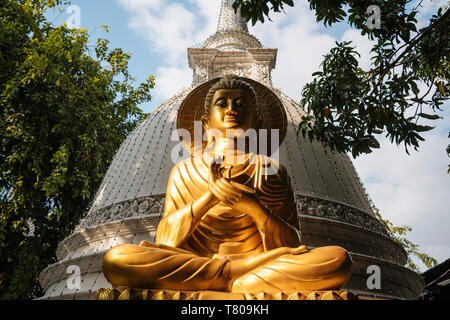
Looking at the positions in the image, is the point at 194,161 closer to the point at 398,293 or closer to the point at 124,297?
the point at 124,297

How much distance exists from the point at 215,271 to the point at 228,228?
1.94ft

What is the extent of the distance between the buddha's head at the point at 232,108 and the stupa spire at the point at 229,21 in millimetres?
11821

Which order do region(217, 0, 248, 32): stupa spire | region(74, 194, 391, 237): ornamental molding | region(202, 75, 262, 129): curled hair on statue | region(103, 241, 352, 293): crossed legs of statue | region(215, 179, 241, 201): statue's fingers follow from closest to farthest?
region(103, 241, 352, 293): crossed legs of statue → region(215, 179, 241, 201): statue's fingers → region(202, 75, 262, 129): curled hair on statue → region(74, 194, 391, 237): ornamental molding → region(217, 0, 248, 32): stupa spire

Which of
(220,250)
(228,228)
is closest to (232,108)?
(228,228)

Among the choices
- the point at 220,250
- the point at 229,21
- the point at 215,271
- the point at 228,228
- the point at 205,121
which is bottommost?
the point at 215,271

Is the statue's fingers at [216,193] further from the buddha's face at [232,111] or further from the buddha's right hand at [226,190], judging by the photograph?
the buddha's face at [232,111]

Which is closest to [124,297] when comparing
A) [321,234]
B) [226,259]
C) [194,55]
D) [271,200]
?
[226,259]

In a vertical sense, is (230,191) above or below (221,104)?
below

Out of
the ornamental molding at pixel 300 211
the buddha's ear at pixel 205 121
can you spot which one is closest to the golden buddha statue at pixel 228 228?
the buddha's ear at pixel 205 121

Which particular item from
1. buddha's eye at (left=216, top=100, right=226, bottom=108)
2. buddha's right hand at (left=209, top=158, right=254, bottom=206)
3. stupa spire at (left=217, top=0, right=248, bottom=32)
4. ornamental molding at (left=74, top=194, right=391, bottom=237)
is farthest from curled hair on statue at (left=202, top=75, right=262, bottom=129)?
stupa spire at (left=217, top=0, right=248, bottom=32)

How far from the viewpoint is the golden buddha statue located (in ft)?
7.00

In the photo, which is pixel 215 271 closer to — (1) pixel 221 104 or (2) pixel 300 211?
(1) pixel 221 104

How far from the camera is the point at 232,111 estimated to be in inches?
123

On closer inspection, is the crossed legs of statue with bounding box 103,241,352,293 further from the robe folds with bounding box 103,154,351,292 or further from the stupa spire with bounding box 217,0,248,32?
the stupa spire with bounding box 217,0,248,32
